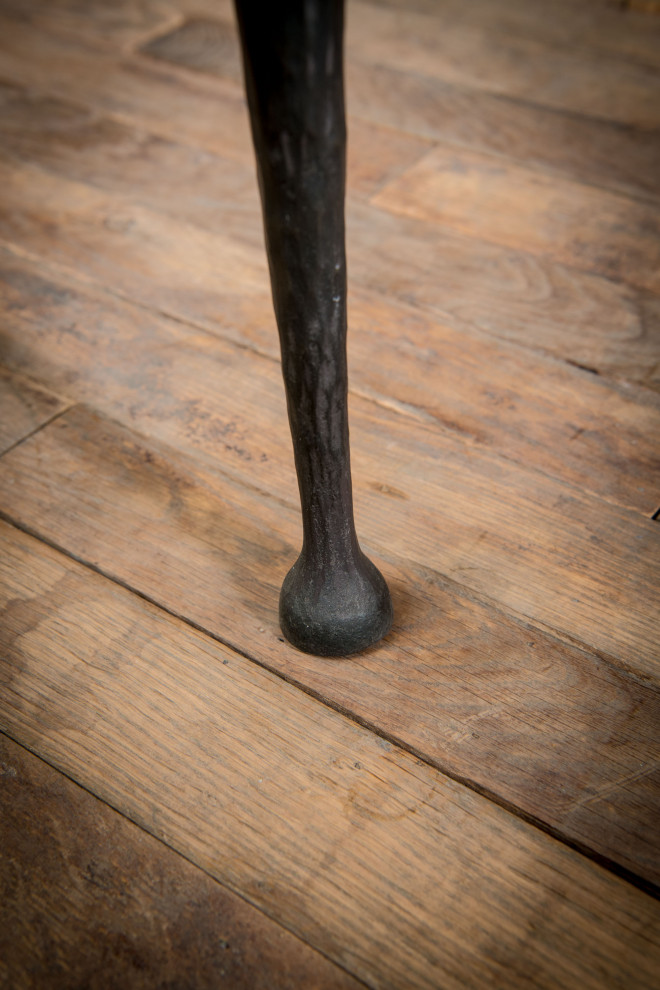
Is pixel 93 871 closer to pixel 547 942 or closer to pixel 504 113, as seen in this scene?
pixel 547 942

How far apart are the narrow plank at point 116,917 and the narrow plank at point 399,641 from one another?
19 centimetres

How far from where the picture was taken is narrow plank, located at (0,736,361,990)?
0.60 m

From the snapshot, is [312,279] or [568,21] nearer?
[312,279]

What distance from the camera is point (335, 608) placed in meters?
0.76

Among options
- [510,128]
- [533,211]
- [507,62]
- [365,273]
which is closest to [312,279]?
[365,273]

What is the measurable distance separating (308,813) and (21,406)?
615 millimetres

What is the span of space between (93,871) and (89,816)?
44 mm

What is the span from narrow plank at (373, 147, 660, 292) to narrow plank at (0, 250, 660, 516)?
9.4 inches

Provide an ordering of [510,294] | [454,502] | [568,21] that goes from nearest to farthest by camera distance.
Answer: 1. [454,502]
2. [510,294]
3. [568,21]

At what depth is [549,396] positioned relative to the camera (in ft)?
3.41

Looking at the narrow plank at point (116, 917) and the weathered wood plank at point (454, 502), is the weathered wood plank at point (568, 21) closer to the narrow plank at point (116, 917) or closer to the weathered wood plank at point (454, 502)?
the weathered wood plank at point (454, 502)

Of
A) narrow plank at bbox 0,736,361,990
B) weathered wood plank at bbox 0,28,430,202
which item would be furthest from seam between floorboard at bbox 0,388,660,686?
weathered wood plank at bbox 0,28,430,202

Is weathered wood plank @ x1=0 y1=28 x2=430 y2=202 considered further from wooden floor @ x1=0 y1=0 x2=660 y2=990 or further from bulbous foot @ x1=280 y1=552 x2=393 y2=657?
bulbous foot @ x1=280 y1=552 x2=393 y2=657

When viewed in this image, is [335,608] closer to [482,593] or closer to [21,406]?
[482,593]
